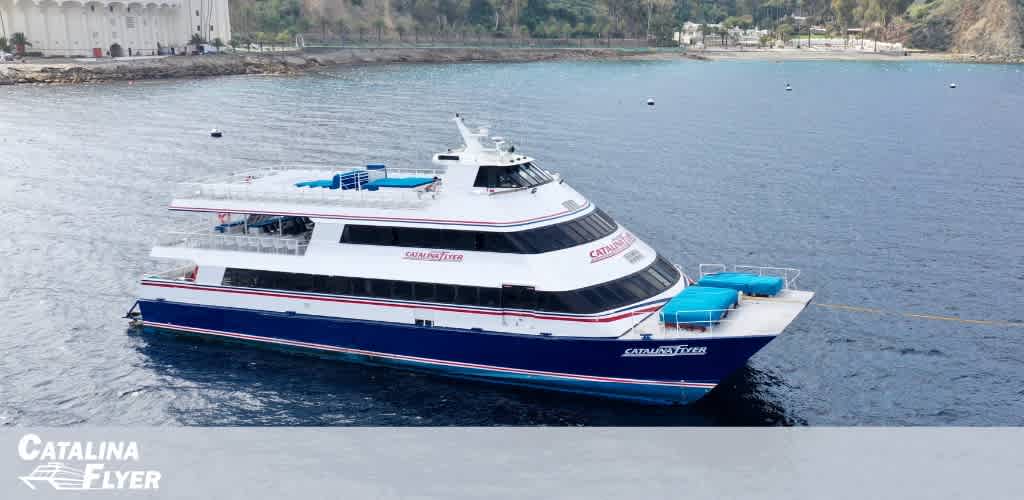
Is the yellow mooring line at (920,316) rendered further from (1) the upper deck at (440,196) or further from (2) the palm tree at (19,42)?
(2) the palm tree at (19,42)

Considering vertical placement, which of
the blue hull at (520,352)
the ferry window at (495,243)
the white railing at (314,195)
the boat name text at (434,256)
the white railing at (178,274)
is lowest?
the blue hull at (520,352)

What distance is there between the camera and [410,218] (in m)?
30.0

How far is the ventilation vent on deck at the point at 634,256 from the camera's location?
30112 mm

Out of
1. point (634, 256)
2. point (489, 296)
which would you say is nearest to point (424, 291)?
point (489, 296)

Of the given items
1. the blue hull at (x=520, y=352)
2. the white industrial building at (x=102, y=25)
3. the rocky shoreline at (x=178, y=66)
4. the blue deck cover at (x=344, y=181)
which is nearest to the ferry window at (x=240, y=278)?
the blue hull at (x=520, y=352)

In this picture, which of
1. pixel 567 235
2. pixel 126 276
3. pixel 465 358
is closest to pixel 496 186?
pixel 567 235

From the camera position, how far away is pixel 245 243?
32969 mm

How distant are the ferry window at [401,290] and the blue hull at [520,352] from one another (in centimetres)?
100

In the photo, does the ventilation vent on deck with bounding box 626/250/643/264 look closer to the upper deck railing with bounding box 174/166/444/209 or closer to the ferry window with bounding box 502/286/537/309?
the ferry window with bounding box 502/286/537/309

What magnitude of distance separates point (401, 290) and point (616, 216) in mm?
23241

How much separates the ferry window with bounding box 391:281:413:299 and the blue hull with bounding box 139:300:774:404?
1.00m

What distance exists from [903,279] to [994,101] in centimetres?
9630

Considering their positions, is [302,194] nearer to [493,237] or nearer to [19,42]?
[493,237]

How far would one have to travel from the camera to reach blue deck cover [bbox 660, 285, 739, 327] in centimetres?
2703
